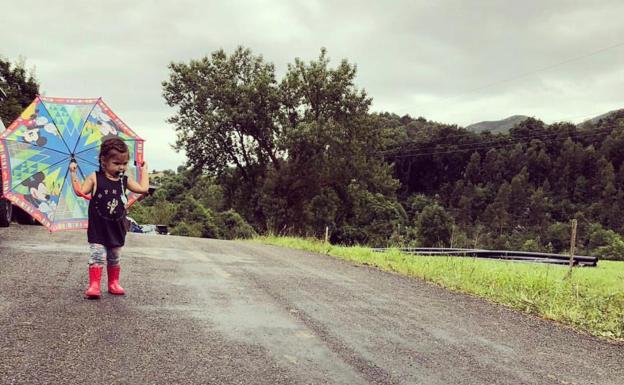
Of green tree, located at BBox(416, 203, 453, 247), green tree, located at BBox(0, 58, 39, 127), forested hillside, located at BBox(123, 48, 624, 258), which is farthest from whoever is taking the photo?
green tree, located at BBox(416, 203, 453, 247)

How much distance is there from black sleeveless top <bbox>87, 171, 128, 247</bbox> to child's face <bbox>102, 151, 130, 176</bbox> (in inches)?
Result: 3.7

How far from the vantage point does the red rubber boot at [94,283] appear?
4703 millimetres

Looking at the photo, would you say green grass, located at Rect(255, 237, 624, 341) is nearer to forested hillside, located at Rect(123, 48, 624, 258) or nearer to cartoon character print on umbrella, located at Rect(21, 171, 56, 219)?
forested hillside, located at Rect(123, 48, 624, 258)

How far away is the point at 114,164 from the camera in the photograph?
507cm

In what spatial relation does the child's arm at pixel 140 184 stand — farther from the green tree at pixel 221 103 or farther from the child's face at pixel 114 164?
the green tree at pixel 221 103

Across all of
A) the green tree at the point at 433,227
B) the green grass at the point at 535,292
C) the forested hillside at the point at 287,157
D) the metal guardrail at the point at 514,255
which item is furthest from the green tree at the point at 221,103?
the green tree at the point at 433,227

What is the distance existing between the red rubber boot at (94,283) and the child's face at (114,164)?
100cm

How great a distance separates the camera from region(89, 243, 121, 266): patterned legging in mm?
4883

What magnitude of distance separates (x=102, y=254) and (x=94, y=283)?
31 centimetres

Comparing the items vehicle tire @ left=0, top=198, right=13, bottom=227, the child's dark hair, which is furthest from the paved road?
vehicle tire @ left=0, top=198, right=13, bottom=227

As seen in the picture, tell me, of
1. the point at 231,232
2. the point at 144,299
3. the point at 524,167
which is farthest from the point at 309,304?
the point at 524,167

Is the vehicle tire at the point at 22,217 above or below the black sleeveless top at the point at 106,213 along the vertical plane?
below

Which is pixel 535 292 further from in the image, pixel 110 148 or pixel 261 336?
pixel 110 148

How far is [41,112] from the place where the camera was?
546 centimetres
